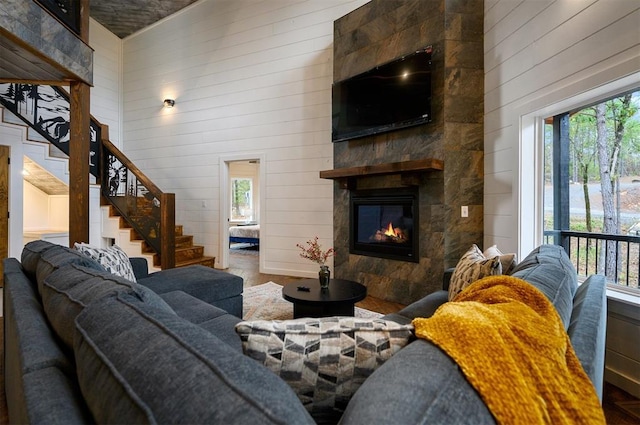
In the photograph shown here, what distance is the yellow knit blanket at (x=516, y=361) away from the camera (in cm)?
61

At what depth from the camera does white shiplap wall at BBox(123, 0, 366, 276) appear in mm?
4906

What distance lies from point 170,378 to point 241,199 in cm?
1057

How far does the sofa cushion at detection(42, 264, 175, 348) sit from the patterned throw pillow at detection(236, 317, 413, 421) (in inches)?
13.5

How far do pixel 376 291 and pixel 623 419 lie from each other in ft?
7.92

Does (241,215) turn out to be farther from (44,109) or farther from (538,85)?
(538,85)

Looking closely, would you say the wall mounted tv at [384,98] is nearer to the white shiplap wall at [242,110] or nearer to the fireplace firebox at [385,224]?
the white shiplap wall at [242,110]

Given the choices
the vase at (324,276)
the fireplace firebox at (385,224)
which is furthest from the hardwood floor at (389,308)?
the vase at (324,276)

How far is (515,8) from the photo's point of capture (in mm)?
2898

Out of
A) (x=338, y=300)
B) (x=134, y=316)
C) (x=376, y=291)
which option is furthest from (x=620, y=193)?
(x=134, y=316)

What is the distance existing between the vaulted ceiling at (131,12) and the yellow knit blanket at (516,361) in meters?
7.03

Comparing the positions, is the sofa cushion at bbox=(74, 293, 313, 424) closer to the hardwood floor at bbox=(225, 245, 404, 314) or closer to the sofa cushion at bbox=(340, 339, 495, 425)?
the sofa cushion at bbox=(340, 339, 495, 425)

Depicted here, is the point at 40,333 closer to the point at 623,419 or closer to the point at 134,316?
the point at 134,316

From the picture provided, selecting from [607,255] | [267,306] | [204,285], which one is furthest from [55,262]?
[607,255]

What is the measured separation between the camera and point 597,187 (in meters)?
2.41
